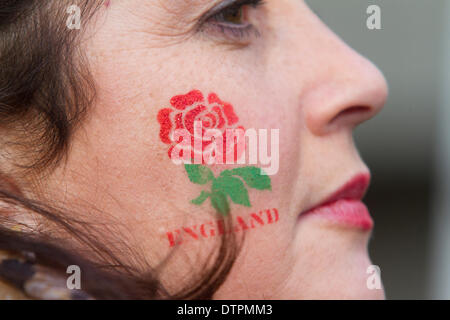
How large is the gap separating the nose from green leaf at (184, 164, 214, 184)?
28cm

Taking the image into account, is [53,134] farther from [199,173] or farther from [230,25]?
[230,25]

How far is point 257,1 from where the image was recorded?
1215 millimetres

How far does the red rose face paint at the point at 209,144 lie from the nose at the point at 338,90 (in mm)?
201

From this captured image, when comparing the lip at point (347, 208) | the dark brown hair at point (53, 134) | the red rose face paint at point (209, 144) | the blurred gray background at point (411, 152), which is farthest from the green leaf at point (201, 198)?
the blurred gray background at point (411, 152)

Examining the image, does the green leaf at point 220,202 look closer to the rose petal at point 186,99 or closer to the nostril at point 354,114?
the rose petal at point 186,99

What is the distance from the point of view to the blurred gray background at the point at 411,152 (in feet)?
9.93

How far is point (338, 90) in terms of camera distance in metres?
1.22

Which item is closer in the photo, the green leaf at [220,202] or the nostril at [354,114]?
the green leaf at [220,202]

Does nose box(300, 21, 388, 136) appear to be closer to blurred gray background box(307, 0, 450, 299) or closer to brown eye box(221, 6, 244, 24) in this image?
brown eye box(221, 6, 244, 24)

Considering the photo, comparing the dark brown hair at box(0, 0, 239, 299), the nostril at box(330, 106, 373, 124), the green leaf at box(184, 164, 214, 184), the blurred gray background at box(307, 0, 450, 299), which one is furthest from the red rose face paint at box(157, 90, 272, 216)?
the blurred gray background at box(307, 0, 450, 299)

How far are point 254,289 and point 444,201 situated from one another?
117 inches

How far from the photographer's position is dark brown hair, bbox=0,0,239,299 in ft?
3.50

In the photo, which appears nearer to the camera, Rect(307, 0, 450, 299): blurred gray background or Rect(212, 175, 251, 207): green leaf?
Rect(212, 175, 251, 207): green leaf

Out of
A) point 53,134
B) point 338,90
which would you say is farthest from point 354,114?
point 53,134
